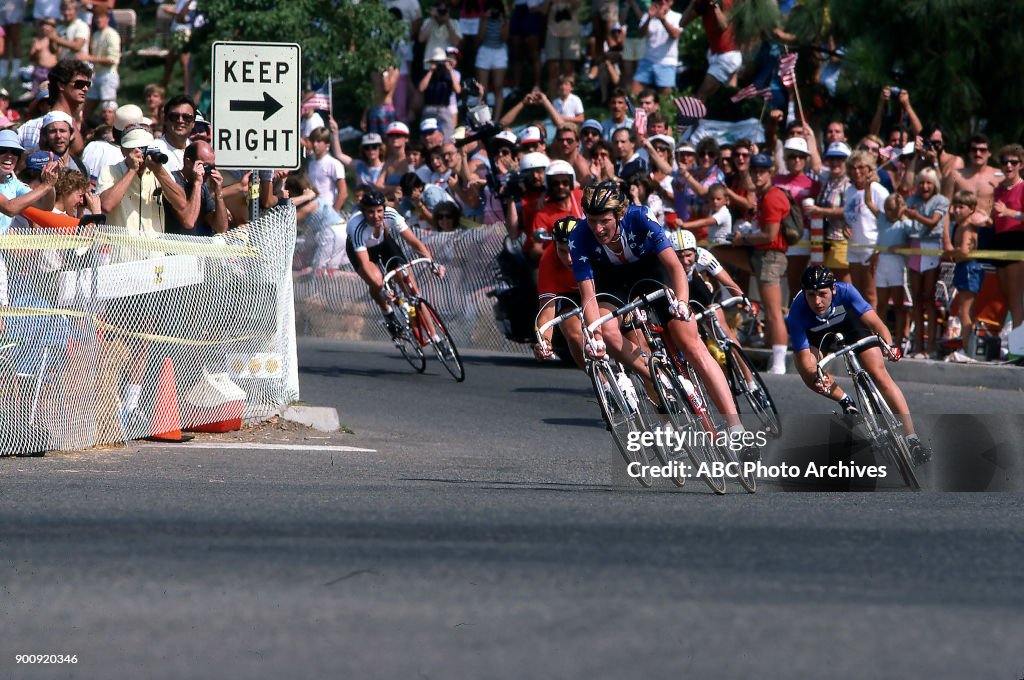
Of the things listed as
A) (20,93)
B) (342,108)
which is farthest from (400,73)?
(20,93)

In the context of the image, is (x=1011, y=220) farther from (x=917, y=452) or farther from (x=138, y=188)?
(x=138, y=188)

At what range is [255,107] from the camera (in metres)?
13.1

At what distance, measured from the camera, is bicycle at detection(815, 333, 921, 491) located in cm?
1067

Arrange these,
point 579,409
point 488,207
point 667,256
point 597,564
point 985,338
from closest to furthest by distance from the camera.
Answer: point 597,564, point 667,256, point 579,409, point 985,338, point 488,207

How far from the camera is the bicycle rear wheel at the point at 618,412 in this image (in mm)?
9617

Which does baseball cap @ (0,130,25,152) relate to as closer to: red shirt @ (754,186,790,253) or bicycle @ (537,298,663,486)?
bicycle @ (537,298,663,486)

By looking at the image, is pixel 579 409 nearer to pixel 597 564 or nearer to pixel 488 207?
pixel 488 207

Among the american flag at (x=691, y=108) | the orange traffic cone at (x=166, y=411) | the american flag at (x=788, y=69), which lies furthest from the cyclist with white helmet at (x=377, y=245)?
the american flag at (x=788, y=69)

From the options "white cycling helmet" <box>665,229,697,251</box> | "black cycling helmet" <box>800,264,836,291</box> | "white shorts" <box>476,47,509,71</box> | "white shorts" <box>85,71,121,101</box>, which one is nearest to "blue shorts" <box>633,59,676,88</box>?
"white shorts" <box>476,47,509,71</box>

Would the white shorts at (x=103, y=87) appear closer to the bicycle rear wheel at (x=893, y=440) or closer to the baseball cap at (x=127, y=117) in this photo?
the baseball cap at (x=127, y=117)

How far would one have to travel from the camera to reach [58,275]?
10.8 m

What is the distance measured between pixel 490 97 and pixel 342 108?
13.9 feet

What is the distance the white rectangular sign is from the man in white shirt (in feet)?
31.8

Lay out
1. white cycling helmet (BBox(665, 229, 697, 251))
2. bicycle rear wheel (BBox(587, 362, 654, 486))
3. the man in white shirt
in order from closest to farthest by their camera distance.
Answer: bicycle rear wheel (BBox(587, 362, 654, 486)), white cycling helmet (BBox(665, 229, 697, 251)), the man in white shirt
